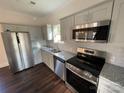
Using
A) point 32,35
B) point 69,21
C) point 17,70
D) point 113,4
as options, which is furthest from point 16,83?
point 113,4

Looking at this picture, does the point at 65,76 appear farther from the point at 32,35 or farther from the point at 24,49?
the point at 32,35

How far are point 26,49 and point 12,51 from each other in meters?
0.54

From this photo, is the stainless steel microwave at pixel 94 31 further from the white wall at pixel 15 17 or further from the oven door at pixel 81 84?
the white wall at pixel 15 17

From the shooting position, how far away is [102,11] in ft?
4.31

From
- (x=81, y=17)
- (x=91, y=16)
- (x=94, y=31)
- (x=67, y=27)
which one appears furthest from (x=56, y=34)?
(x=94, y=31)

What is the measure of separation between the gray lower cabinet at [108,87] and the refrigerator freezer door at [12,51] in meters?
3.18

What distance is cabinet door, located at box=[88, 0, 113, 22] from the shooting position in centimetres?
124

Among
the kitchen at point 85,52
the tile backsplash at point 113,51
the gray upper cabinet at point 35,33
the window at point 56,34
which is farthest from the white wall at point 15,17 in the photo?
the tile backsplash at point 113,51

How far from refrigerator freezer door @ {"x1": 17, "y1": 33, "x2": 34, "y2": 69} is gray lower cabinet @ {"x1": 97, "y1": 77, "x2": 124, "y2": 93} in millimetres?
3124

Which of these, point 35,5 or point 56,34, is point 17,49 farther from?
point 35,5

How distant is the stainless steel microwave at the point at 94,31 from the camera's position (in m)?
1.25

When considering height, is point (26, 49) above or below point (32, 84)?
above

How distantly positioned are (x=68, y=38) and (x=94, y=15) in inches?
38.9

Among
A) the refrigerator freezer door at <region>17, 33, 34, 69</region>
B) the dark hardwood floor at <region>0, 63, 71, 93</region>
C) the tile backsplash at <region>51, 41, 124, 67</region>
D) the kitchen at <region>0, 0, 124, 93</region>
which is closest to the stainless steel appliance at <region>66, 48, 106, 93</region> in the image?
the kitchen at <region>0, 0, 124, 93</region>
